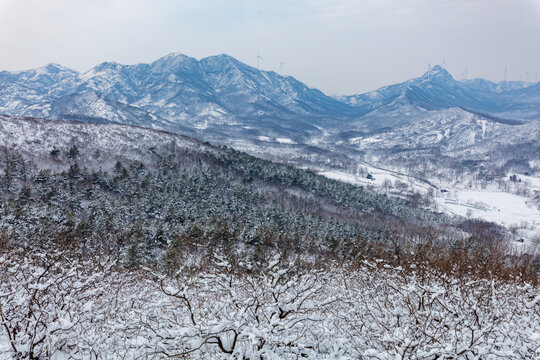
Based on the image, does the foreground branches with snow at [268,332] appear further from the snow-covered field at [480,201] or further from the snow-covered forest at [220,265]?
the snow-covered field at [480,201]

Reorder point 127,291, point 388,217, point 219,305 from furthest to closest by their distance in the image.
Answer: point 388,217
point 127,291
point 219,305

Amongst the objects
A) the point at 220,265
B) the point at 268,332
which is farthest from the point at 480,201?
the point at 268,332

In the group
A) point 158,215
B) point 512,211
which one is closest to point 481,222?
point 512,211

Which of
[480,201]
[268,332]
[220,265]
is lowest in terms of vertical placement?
[480,201]

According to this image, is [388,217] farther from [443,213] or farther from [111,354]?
[111,354]

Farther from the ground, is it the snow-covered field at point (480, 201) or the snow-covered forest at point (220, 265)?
the snow-covered forest at point (220, 265)

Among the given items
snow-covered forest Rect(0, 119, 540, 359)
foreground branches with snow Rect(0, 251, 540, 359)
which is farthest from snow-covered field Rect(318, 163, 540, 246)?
foreground branches with snow Rect(0, 251, 540, 359)

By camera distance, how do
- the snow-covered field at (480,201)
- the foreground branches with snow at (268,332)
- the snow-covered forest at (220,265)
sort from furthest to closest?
the snow-covered field at (480,201)
the snow-covered forest at (220,265)
the foreground branches with snow at (268,332)

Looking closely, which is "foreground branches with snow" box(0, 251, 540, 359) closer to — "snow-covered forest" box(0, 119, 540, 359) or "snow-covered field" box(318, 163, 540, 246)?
"snow-covered forest" box(0, 119, 540, 359)

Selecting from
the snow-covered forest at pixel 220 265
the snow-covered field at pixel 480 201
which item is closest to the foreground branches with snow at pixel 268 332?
the snow-covered forest at pixel 220 265

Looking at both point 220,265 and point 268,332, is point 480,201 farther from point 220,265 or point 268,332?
point 268,332

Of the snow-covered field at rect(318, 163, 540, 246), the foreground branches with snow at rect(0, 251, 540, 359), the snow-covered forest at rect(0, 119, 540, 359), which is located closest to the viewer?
the foreground branches with snow at rect(0, 251, 540, 359)
